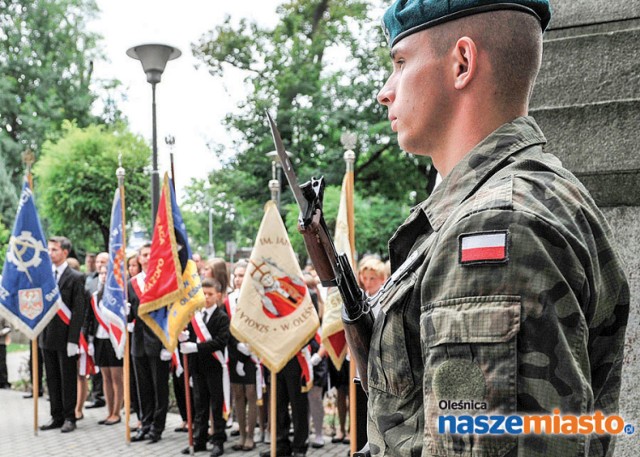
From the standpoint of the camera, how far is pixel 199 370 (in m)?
7.91

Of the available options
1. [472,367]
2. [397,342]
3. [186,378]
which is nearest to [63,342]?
[186,378]

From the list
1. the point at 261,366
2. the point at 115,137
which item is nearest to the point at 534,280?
the point at 261,366

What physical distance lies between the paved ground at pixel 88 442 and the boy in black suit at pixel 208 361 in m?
0.24

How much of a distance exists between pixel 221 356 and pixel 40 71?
27189 millimetres

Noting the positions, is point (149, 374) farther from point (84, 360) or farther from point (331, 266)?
point (331, 266)

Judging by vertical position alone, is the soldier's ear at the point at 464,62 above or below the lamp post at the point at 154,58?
below

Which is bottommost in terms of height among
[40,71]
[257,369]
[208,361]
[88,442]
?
[88,442]

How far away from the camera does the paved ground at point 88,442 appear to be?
7.76m

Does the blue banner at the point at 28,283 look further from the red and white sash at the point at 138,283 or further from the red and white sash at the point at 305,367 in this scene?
the red and white sash at the point at 305,367

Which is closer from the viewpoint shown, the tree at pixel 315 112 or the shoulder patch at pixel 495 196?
the shoulder patch at pixel 495 196

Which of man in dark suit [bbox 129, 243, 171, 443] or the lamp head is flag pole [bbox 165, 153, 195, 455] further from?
the lamp head

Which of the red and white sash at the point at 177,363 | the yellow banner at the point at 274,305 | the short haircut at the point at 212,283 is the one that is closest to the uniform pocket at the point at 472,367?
the yellow banner at the point at 274,305

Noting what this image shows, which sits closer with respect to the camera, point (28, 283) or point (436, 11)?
point (436, 11)

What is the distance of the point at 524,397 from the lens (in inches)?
40.5
